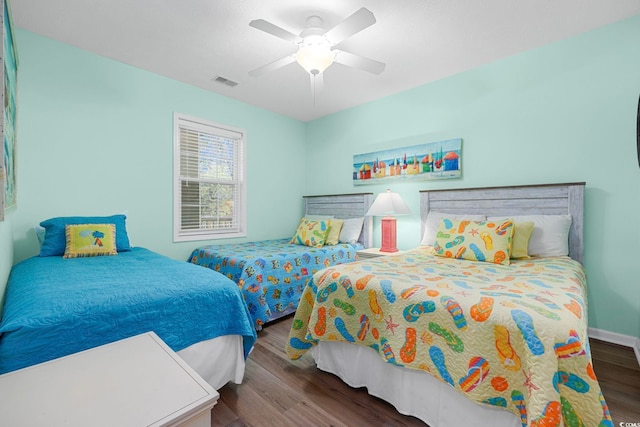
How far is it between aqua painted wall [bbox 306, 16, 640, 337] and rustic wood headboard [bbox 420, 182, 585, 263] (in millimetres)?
118

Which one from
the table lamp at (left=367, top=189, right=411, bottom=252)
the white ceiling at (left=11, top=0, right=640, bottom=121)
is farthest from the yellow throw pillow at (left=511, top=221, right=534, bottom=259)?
the white ceiling at (left=11, top=0, right=640, bottom=121)

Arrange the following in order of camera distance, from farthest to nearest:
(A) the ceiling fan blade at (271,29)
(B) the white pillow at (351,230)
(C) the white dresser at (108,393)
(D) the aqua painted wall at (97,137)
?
(B) the white pillow at (351,230) < (D) the aqua painted wall at (97,137) < (A) the ceiling fan blade at (271,29) < (C) the white dresser at (108,393)

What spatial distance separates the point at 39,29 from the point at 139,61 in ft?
Result: 2.28

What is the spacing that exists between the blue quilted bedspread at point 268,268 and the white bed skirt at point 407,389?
87 cm

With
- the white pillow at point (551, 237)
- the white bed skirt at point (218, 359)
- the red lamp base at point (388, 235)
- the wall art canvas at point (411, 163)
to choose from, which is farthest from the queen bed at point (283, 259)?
the white pillow at point (551, 237)

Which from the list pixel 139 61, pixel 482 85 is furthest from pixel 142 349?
pixel 482 85

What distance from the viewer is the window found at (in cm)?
329

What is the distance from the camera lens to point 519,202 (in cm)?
262

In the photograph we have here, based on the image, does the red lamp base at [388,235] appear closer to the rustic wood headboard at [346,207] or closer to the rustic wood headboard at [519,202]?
the rustic wood headboard at [519,202]

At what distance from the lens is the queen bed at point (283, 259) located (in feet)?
8.53

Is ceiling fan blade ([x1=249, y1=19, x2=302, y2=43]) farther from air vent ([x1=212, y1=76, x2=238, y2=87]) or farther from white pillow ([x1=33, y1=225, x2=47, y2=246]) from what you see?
white pillow ([x1=33, y1=225, x2=47, y2=246])

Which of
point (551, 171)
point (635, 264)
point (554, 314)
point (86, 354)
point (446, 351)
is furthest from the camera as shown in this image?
point (551, 171)

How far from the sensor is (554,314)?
3.69ft

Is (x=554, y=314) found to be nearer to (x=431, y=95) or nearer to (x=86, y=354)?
(x=86, y=354)
